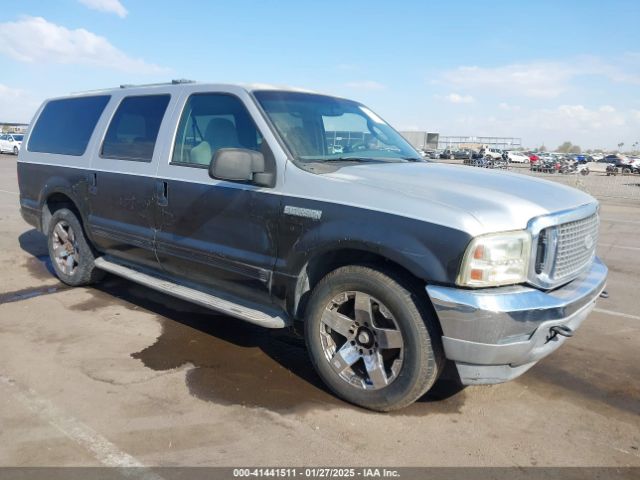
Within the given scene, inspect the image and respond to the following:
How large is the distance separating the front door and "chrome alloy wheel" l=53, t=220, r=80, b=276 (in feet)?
5.75

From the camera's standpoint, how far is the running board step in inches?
147

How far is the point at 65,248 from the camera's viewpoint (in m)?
5.89

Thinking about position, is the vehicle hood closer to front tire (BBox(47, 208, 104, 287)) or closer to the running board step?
the running board step

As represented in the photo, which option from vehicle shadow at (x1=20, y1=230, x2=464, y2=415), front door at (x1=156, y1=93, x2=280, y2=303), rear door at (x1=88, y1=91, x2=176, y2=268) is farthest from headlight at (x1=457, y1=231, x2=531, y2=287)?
rear door at (x1=88, y1=91, x2=176, y2=268)

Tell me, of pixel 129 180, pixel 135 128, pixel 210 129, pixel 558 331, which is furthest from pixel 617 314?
pixel 135 128

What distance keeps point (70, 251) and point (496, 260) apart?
4.77 metres

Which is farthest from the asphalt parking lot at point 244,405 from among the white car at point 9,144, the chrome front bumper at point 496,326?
the white car at point 9,144

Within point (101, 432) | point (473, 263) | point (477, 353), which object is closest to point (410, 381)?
point (477, 353)

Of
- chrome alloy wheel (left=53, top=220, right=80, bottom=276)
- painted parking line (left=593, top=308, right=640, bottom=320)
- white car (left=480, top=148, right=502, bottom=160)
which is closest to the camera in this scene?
painted parking line (left=593, top=308, right=640, bottom=320)

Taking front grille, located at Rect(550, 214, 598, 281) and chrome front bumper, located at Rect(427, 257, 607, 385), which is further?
front grille, located at Rect(550, 214, 598, 281)

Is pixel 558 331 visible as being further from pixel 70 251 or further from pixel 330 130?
pixel 70 251

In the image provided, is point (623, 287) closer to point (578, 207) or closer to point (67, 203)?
point (578, 207)

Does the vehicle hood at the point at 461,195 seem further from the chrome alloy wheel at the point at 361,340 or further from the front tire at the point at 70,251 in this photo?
the front tire at the point at 70,251

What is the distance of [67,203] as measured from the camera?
5.82m
